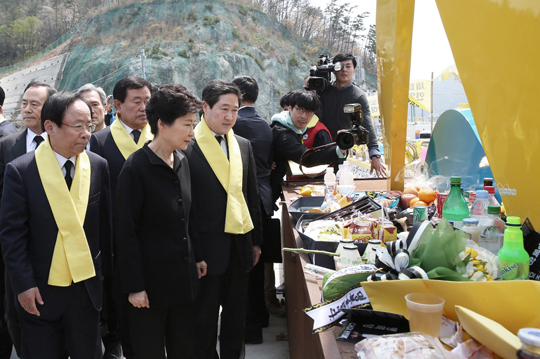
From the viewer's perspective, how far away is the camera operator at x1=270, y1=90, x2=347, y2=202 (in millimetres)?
3186

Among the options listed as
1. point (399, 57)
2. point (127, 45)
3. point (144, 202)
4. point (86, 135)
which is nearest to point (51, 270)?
point (144, 202)

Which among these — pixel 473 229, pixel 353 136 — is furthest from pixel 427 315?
pixel 353 136

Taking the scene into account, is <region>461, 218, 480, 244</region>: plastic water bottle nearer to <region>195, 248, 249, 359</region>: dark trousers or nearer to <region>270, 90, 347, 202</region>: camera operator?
<region>195, 248, 249, 359</region>: dark trousers

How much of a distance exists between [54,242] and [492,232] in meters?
1.88

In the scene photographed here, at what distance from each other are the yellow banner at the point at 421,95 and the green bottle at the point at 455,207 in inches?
410

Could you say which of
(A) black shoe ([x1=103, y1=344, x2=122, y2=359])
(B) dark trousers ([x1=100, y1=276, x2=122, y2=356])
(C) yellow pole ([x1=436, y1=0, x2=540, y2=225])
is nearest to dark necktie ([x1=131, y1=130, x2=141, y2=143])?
(B) dark trousers ([x1=100, y1=276, x2=122, y2=356])

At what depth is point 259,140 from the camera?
3080 mm

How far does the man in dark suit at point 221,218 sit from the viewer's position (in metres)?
2.37

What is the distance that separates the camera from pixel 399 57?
278 centimetres

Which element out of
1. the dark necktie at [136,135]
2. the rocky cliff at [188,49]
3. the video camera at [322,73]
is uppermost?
the rocky cliff at [188,49]

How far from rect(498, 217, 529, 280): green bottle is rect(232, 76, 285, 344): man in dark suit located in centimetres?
206

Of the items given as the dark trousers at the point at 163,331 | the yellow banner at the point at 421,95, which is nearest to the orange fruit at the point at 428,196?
the dark trousers at the point at 163,331

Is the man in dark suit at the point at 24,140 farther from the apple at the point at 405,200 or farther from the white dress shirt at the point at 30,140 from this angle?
the apple at the point at 405,200

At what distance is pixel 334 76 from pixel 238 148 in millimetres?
2317
